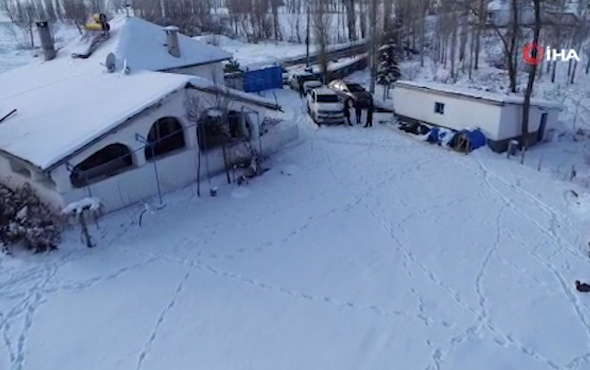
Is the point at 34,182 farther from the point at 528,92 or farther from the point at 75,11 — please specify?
the point at 75,11

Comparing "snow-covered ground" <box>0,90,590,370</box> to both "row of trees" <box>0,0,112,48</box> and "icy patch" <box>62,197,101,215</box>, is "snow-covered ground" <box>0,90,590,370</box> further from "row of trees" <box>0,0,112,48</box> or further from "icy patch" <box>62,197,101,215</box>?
"row of trees" <box>0,0,112,48</box>

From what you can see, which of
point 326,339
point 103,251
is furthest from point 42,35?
point 326,339

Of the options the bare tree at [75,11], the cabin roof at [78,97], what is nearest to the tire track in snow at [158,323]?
the cabin roof at [78,97]

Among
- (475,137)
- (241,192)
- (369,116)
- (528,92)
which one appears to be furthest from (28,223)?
(528,92)

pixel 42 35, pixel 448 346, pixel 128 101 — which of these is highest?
→ pixel 42 35

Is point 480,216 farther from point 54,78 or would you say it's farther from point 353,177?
point 54,78

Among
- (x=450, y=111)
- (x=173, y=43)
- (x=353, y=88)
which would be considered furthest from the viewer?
(x=353, y=88)

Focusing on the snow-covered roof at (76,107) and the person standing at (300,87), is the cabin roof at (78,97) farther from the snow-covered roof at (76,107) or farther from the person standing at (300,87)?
the person standing at (300,87)
